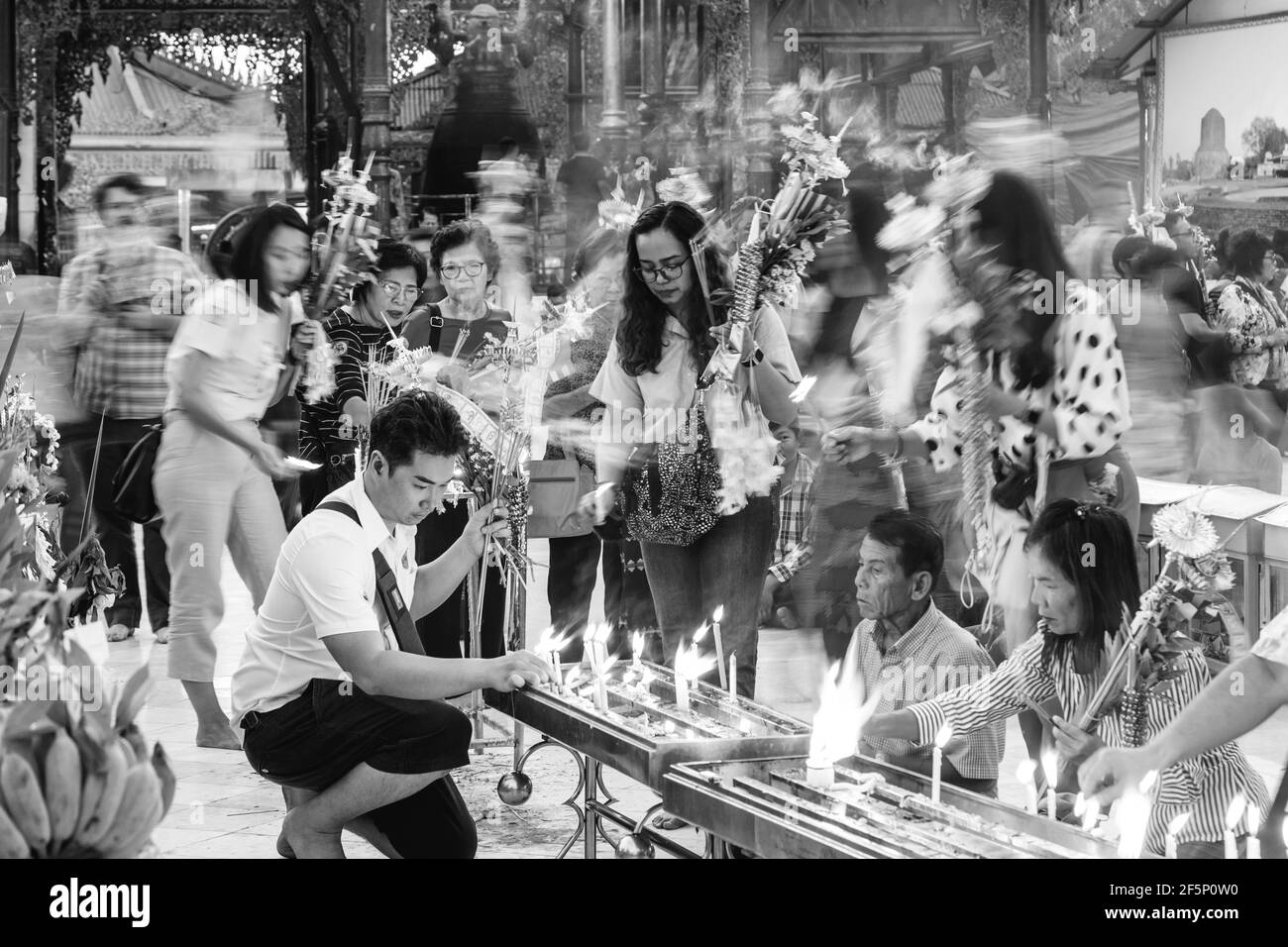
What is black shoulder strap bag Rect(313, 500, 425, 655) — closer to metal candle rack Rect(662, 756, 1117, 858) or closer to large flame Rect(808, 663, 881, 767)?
metal candle rack Rect(662, 756, 1117, 858)

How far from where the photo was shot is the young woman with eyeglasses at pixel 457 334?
520cm

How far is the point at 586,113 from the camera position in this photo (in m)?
13.1

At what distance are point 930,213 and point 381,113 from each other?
8.01m

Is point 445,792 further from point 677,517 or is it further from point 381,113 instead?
point 381,113

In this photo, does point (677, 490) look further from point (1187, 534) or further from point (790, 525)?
point (790, 525)

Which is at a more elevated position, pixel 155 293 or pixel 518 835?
pixel 155 293

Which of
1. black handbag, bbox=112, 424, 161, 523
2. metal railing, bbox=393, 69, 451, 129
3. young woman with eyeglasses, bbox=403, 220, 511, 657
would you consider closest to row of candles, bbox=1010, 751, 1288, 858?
young woman with eyeglasses, bbox=403, 220, 511, 657

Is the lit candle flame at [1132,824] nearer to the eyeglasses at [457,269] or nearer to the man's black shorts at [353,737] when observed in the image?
the man's black shorts at [353,737]

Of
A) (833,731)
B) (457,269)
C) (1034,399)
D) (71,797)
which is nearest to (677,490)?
(1034,399)

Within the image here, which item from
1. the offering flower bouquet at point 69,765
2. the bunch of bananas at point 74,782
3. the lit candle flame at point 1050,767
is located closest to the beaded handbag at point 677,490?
the lit candle flame at point 1050,767

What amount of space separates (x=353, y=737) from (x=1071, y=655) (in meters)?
1.42
